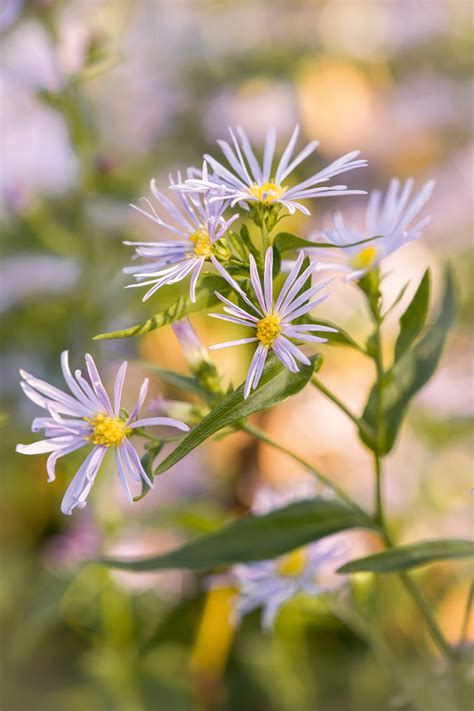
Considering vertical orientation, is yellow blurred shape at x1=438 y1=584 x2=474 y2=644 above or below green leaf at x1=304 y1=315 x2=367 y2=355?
below

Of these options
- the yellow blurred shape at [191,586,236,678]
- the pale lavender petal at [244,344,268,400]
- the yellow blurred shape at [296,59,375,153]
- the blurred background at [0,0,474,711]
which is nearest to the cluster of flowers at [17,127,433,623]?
the pale lavender petal at [244,344,268,400]

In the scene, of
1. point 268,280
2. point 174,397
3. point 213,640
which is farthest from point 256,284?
point 174,397

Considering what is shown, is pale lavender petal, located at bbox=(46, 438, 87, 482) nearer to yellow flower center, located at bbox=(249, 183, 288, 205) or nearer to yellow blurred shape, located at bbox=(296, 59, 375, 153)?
yellow flower center, located at bbox=(249, 183, 288, 205)

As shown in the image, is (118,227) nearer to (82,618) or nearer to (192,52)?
(82,618)

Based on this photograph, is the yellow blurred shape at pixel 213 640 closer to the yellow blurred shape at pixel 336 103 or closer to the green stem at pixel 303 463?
the green stem at pixel 303 463

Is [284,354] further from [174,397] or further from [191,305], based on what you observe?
[174,397]

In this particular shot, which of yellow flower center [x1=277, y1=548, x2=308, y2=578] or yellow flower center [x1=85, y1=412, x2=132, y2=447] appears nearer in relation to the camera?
yellow flower center [x1=85, y1=412, x2=132, y2=447]
